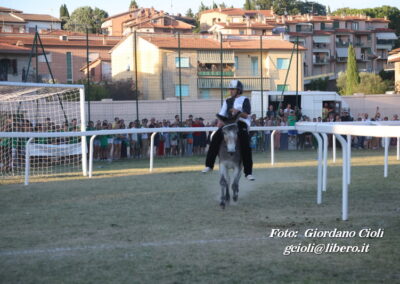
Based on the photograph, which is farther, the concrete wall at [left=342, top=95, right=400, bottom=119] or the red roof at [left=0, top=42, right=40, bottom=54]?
the red roof at [left=0, top=42, right=40, bottom=54]

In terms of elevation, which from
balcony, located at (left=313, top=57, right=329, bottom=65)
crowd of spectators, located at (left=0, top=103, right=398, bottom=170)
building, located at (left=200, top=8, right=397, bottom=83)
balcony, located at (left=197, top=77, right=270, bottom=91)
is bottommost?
Answer: crowd of spectators, located at (left=0, top=103, right=398, bottom=170)

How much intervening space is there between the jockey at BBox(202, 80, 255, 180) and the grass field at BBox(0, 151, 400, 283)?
0.84 meters

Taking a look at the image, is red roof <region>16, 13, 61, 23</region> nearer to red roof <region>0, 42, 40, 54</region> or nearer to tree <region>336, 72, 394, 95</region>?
tree <region>336, 72, 394, 95</region>

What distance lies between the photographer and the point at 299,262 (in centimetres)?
736

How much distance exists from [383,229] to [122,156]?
19.9 m

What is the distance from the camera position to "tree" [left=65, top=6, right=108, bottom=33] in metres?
125

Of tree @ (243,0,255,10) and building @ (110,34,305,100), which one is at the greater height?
tree @ (243,0,255,10)

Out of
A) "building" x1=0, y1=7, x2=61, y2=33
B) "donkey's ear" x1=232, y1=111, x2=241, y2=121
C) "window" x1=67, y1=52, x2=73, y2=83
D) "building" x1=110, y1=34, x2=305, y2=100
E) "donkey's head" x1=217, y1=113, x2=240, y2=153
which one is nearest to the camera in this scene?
"donkey's head" x1=217, y1=113, x2=240, y2=153

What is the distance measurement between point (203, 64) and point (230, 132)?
38959 mm

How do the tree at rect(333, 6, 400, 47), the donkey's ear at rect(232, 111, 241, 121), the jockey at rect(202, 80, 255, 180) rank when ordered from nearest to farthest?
the donkey's ear at rect(232, 111, 241, 121) → the jockey at rect(202, 80, 255, 180) → the tree at rect(333, 6, 400, 47)

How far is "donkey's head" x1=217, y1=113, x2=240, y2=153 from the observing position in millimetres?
12163

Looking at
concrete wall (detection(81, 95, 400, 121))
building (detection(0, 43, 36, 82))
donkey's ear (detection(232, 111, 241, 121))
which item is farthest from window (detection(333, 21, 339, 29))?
donkey's ear (detection(232, 111, 241, 121))

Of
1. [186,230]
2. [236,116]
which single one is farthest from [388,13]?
[186,230]

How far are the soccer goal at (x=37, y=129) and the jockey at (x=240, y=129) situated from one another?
6850 mm
